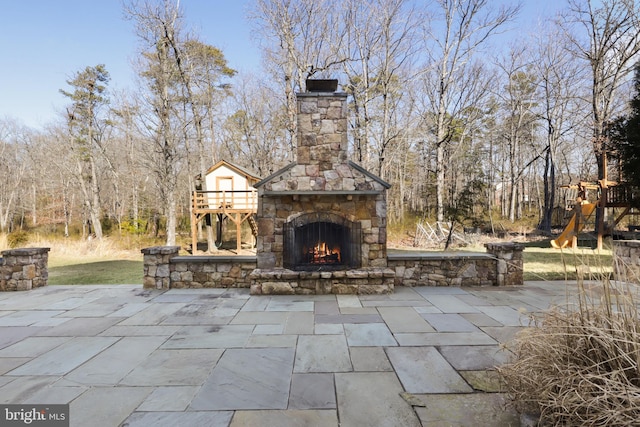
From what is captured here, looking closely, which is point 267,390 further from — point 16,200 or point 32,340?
point 16,200

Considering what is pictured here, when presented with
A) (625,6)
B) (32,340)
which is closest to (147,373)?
(32,340)

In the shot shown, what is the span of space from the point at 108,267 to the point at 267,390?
33.2 feet

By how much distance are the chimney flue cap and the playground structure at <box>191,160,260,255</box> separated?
28.8 feet

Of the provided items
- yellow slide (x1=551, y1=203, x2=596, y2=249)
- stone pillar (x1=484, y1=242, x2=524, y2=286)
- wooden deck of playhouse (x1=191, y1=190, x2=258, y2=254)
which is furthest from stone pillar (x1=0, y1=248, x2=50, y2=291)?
yellow slide (x1=551, y1=203, x2=596, y2=249)

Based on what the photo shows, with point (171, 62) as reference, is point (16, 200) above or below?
below

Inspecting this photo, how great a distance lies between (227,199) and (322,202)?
10.6m

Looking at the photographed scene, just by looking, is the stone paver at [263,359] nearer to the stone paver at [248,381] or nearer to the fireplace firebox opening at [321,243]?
the stone paver at [248,381]

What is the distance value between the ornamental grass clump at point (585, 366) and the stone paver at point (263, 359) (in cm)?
36

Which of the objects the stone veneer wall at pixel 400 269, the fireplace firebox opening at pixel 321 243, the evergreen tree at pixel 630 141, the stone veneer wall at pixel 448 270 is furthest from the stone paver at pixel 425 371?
the evergreen tree at pixel 630 141

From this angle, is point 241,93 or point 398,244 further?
point 241,93

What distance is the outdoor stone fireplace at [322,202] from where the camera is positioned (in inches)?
224

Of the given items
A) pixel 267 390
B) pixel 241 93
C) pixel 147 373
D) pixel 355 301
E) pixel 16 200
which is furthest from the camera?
pixel 16 200

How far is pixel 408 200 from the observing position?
27969 mm

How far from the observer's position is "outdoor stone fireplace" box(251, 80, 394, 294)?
570 cm
